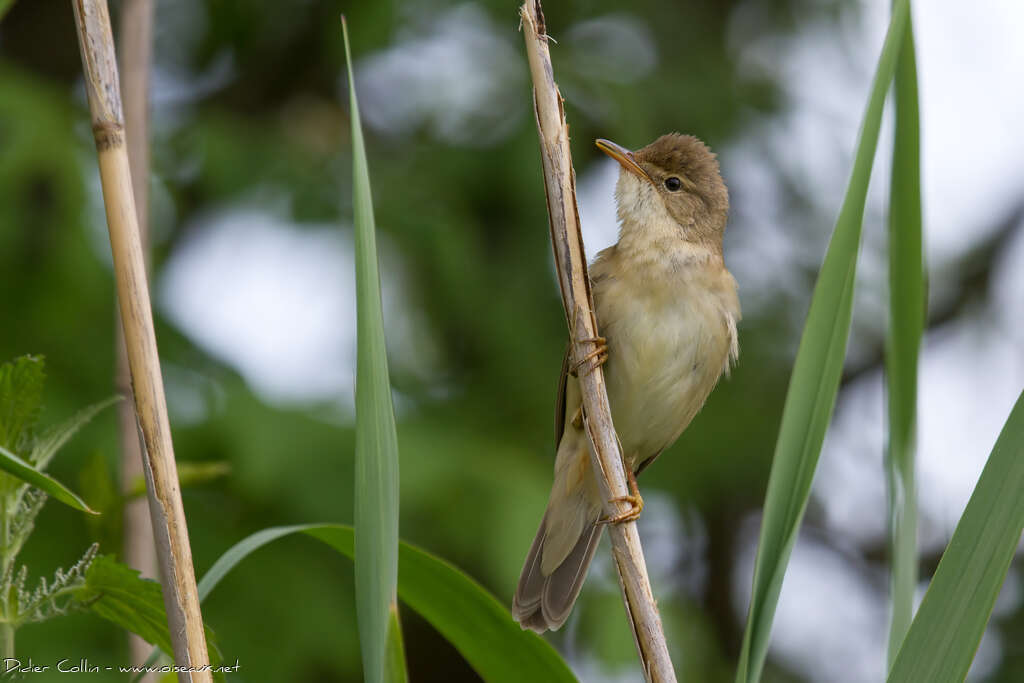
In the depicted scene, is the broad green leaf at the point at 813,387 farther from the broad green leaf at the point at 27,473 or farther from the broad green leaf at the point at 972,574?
the broad green leaf at the point at 27,473

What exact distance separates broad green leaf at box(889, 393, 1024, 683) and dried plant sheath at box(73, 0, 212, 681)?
0.71 m

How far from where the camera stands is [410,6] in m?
3.61

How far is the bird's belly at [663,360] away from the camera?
235cm

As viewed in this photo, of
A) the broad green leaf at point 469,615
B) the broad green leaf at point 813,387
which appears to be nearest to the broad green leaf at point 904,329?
the broad green leaf at point 813,387

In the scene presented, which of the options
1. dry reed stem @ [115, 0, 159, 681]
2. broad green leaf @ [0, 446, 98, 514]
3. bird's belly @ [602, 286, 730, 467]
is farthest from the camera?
bird's belly @ [602, 286, 730, 467]

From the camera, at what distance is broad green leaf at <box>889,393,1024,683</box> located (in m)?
1.00

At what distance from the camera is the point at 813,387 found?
1271 millimetres

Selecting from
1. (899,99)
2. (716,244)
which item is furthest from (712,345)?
(899,99)

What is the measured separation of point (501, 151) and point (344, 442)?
1181 mm

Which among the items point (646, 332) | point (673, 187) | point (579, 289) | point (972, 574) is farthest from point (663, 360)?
point (972, 574)

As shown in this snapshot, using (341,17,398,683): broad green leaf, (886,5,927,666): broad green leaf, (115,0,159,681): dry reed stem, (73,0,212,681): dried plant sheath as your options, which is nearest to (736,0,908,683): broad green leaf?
(886,5,927,666): broad green leaf

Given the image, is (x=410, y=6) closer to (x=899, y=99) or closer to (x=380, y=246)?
(x=380, y=246)

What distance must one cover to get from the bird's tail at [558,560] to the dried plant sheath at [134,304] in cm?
121

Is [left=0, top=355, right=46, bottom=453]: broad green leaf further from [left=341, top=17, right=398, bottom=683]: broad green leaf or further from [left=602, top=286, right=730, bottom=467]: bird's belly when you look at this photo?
[left=602, top=286, right=730, bottom=467]: bird's belly
